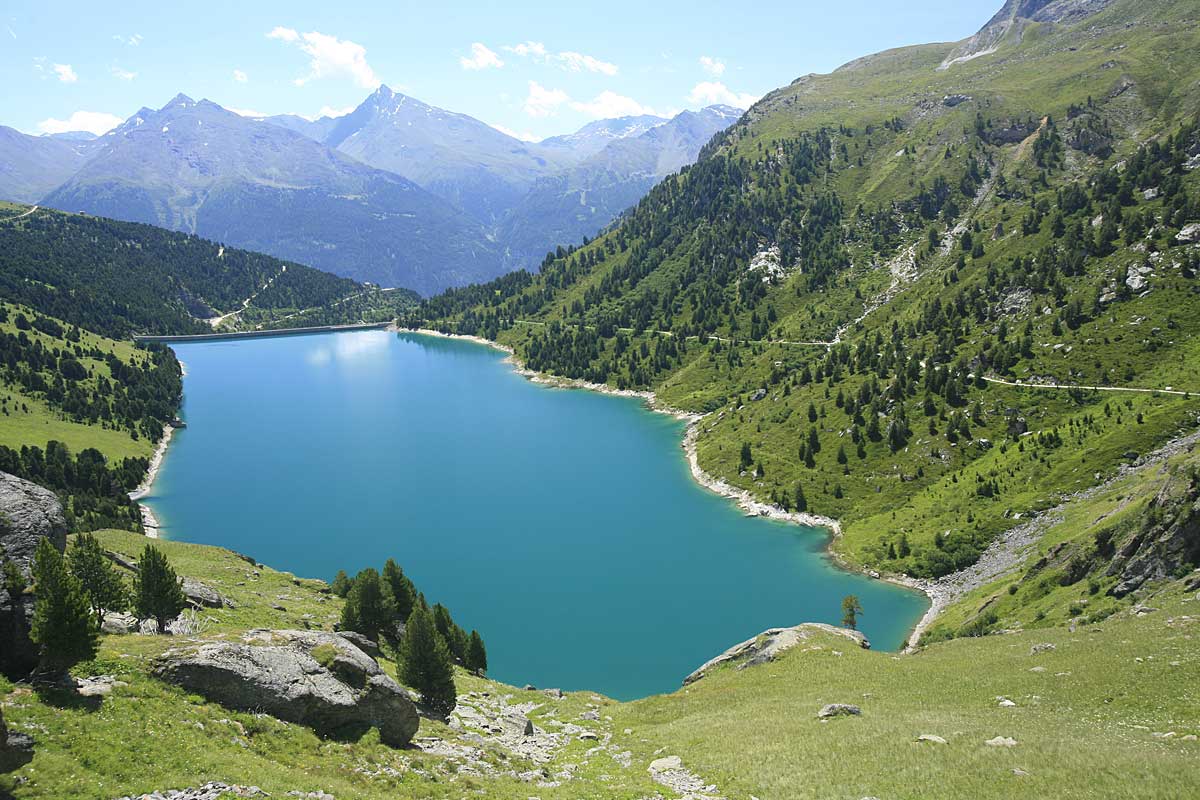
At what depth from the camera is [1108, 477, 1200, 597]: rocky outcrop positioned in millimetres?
49656

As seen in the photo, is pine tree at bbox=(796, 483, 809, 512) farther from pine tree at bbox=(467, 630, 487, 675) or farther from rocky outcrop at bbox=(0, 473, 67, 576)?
rocky outcrop at bbox=(0, 473, 67, 576)

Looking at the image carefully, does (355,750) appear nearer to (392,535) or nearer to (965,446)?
(392,535)

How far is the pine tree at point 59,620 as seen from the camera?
22.6 meters

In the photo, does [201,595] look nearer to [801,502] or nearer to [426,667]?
[426,667]

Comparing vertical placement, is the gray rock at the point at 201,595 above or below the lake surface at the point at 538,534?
above

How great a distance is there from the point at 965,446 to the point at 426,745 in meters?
102

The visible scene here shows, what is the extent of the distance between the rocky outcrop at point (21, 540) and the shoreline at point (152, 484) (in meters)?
75.0

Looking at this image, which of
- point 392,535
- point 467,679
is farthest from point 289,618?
point 392,535

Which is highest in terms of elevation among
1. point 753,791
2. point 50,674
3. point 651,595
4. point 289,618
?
point 50,674

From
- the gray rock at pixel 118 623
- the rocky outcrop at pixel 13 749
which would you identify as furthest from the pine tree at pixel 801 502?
the rocky outcrop at pixel 13 749

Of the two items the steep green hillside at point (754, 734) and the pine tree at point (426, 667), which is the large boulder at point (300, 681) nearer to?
the steep green hillside at point (754, 734)

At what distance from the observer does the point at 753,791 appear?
2669 centimetres

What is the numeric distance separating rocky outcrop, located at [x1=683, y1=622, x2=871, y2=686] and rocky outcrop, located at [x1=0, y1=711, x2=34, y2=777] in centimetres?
4829

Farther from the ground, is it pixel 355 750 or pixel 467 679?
pixel 355 750
